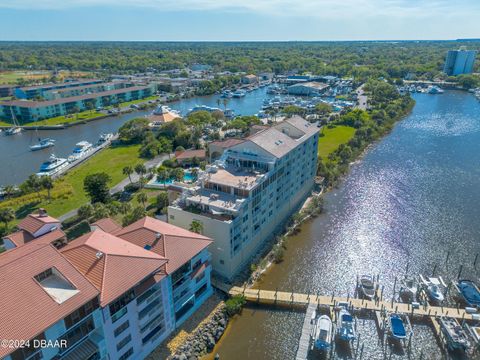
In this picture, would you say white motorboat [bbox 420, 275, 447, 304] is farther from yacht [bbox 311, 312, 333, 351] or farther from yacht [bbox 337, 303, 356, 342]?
yacht [bbox 311, 312, 333, 351]

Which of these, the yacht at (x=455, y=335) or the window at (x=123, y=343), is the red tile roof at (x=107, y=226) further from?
the yacht at (x=455, y=335)

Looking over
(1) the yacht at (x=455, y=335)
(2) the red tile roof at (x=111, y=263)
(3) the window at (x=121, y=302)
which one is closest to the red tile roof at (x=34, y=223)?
(2) the red tile roof at (x=111, y=263)

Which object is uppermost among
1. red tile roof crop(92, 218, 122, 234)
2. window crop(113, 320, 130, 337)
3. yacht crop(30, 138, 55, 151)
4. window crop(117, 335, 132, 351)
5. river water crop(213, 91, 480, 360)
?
red tile roof crop(92, 218, 122, 234)

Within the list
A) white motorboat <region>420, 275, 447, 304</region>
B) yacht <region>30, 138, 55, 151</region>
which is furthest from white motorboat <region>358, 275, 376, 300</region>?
yacht <region>30, 138, 55, 151</region>

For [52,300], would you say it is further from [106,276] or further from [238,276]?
[238,276]

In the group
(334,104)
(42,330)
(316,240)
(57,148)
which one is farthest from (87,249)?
(334,104)

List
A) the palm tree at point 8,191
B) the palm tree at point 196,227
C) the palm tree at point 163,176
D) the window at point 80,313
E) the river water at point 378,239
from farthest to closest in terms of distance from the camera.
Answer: the palm tree at point 163,176 → the palm tree at point 8,191 → the palm tree at point 196,227 → the river water at point 378,239 → the window at point 80,313

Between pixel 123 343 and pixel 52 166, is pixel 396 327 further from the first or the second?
pixel 52 166
